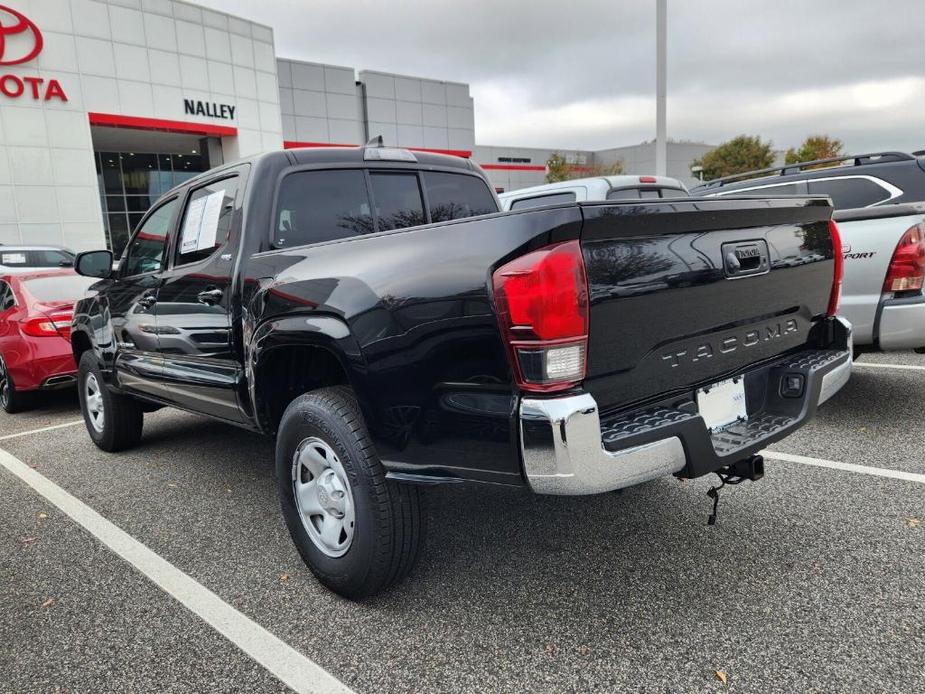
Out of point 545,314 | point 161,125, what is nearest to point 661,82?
point 545,314

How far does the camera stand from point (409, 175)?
3.71 meters

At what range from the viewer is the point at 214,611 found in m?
2.63

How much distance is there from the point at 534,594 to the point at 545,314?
1293 millimetres

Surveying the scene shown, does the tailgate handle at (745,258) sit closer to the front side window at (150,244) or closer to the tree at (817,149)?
the front side window at (150,244)

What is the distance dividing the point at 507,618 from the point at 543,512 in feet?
3.22

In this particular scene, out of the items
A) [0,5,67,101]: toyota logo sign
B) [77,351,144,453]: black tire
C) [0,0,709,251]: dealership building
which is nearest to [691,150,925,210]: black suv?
[77,351,144,453]: black tire

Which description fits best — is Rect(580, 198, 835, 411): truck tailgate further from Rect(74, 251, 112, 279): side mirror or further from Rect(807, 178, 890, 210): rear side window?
Rect(74, 251, 112, 279): side mirror

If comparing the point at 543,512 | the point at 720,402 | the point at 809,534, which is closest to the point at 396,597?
the point at 543,512

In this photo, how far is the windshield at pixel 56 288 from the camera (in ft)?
21.1

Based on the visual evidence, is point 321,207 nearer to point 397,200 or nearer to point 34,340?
point 397,200

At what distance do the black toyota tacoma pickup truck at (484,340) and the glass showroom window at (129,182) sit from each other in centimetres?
2561

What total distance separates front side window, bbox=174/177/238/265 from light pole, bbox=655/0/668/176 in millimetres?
9857

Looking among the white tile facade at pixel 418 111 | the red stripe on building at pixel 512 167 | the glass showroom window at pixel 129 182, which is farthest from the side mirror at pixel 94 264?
the red stripe on building at pixel 512 167

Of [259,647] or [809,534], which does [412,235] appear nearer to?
[259,647]
